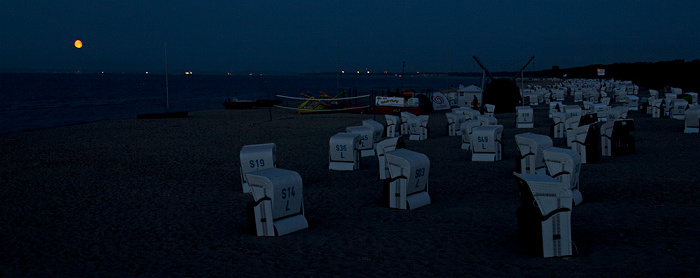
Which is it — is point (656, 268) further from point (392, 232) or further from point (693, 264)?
point (392, 232)

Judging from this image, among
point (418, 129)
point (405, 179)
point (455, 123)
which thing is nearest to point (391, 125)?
point (418, 129)

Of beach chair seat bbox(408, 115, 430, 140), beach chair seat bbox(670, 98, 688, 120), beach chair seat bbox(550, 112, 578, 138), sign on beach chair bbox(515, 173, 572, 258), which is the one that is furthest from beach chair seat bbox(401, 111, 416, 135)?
sign on beach chair bbox(515, 173, 572, 258)

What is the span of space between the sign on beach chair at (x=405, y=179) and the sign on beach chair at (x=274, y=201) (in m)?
2.06

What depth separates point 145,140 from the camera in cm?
2430

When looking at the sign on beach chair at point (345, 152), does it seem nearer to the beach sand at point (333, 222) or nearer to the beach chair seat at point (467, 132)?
the beach sand at point (333, 222)

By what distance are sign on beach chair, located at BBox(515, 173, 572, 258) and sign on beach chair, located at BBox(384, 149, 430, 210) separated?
3.16 meters

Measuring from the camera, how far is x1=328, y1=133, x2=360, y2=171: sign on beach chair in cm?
1462

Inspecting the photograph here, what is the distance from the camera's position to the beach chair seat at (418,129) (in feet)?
75.5

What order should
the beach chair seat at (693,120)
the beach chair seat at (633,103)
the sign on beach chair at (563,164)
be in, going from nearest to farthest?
the sign on beach chair at (563,164) → the beach chair seat at (693,120) → the beach chair seat at (633,103)

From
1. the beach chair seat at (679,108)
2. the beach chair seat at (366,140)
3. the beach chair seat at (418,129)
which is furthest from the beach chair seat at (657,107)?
the beach chair seat at (366,140)

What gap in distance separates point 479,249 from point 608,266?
1607mm

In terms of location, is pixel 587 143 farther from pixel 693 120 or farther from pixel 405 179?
pixel 693 120

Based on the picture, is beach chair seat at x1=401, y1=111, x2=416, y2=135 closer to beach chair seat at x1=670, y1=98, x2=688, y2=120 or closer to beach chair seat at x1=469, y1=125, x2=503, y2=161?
beach chair seat at x1=469, y1=125, x2=503, y2=161

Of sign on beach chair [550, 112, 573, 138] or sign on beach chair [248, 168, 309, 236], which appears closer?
sign on beach chair [248, 168, 309, 236]
